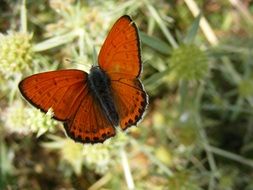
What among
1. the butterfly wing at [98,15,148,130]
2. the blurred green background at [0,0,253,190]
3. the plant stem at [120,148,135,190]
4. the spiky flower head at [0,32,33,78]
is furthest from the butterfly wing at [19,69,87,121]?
the plant stem at [120,148,135,190]

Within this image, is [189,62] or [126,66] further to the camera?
[189,62]

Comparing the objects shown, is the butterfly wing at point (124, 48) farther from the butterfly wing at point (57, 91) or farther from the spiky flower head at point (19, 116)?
the spiky flower head at point (19, 116)

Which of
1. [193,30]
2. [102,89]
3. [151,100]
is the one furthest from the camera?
[151,100]

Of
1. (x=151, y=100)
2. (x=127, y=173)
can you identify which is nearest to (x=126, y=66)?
(x=127, y=173)

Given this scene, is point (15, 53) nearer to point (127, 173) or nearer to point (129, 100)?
point (129, 100)

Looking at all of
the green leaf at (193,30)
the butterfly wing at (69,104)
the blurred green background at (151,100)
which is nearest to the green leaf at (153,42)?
the blurred green background at (151,100)

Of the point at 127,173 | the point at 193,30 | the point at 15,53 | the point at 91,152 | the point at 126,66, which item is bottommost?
the point at 127,173

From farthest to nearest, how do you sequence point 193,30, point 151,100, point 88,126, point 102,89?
point 151,100, point 193,30, point 102,89, point 88,126

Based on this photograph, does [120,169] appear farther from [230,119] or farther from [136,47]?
[136,47]
